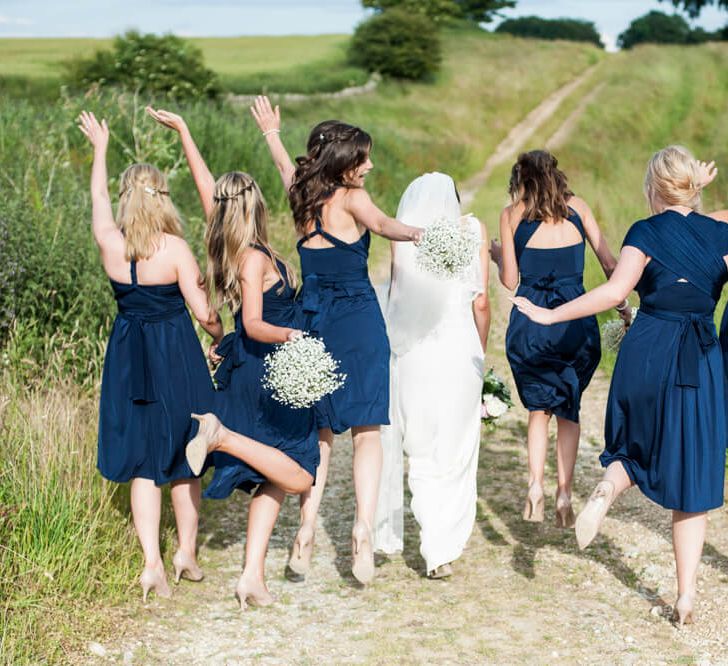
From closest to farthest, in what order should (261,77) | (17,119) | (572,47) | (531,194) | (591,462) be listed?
(531,194) < (591,462) < (17,119) < (261,77) < (572,47)

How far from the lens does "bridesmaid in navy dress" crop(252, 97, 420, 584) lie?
5.56 metres

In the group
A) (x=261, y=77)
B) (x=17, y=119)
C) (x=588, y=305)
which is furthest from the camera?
(x=261, y=77)

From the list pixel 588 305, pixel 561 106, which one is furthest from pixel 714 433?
pixel 561 106

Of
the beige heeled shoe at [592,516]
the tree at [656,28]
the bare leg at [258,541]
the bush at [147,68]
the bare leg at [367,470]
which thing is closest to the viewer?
the beige heeled shoe at [592,516]

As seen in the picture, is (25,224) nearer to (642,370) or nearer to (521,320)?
(521,320)

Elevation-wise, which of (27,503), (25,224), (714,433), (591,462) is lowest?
(591,462)

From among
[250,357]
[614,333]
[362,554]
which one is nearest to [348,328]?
[250,357]

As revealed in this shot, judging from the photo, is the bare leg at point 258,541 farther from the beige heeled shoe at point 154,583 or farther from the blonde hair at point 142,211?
the blonde hair at point 142,211

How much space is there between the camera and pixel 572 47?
47625mm

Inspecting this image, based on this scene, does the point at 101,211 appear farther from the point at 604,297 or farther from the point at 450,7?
the point at 450,7

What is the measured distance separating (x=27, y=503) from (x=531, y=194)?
3306 mm

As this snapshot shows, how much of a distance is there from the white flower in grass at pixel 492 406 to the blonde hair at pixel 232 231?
152 centimetres

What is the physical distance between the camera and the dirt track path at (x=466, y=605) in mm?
4977

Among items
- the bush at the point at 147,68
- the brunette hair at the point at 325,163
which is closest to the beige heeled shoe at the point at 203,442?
the brunette hair at the point at 325,163
